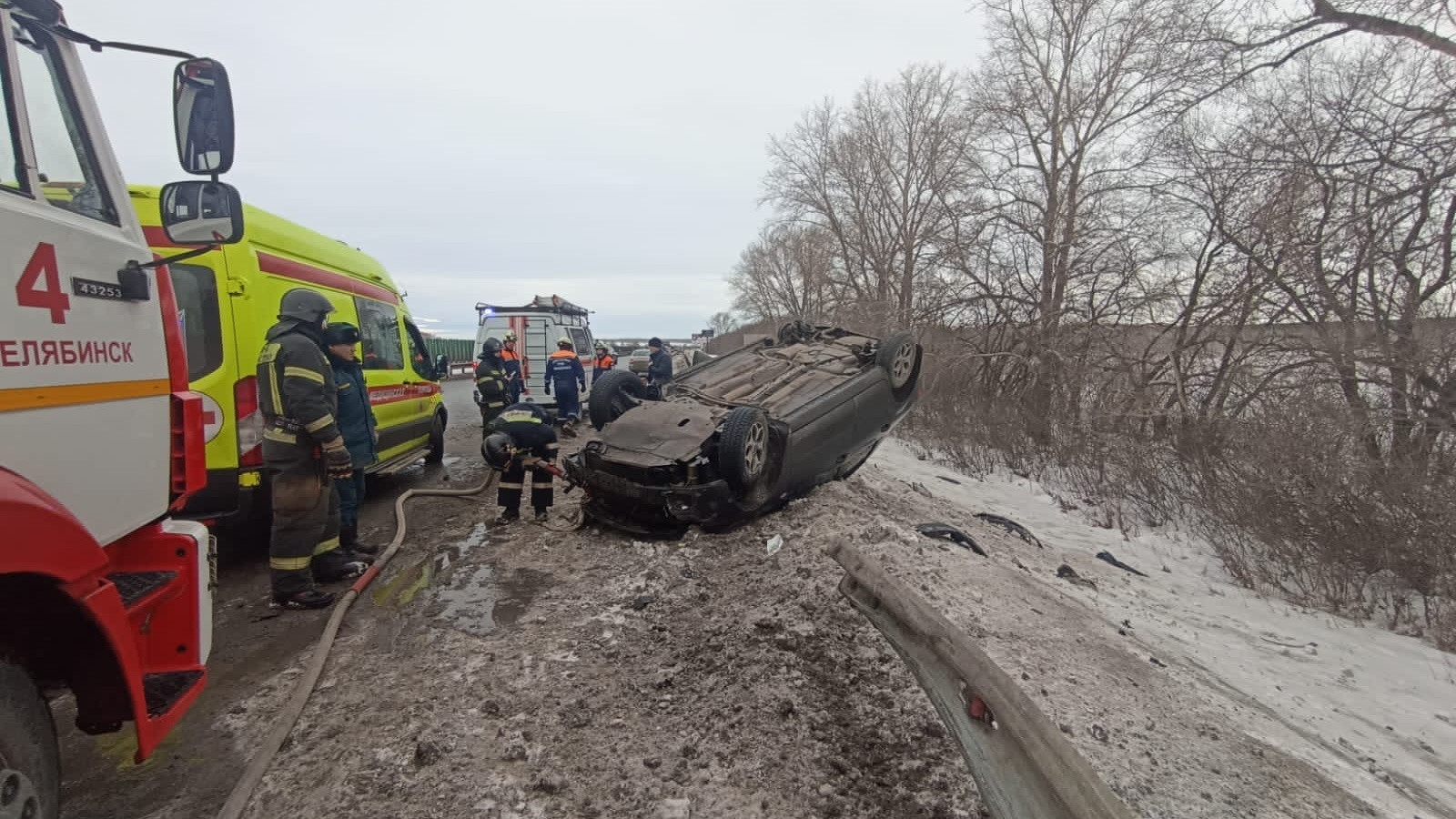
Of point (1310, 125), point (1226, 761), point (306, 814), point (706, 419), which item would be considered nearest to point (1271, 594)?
point (1226, 761)

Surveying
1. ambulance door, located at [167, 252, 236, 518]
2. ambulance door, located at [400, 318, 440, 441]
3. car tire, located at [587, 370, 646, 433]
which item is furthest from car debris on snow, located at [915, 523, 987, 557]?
ambulance door, located at [400, 318, 440, 441]

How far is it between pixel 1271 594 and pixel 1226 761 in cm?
347

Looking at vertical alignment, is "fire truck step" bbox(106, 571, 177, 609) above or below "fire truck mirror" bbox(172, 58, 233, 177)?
below

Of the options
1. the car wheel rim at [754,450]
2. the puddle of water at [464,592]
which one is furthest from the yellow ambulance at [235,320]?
the car wheel rim at [754,450]

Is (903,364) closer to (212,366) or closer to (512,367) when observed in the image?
(212,366)

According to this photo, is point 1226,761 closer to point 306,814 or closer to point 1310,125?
point 306,814

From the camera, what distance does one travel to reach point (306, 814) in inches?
91.7

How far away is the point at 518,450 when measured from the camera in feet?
19.7

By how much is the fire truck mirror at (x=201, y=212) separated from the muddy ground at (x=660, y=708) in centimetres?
193

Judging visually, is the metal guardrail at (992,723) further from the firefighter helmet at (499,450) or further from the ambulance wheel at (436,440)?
the ambulance wheel at (436,440)

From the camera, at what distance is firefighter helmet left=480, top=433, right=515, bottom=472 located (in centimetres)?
584

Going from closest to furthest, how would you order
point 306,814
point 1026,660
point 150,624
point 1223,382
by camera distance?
1. point 150,624
2. point 306,814
3. point 1026,660
4. point 1223,382

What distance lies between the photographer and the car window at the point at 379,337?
6637 mm

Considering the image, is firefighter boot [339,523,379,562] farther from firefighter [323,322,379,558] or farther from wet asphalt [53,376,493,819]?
wet asphalt [53,376,493,819]
